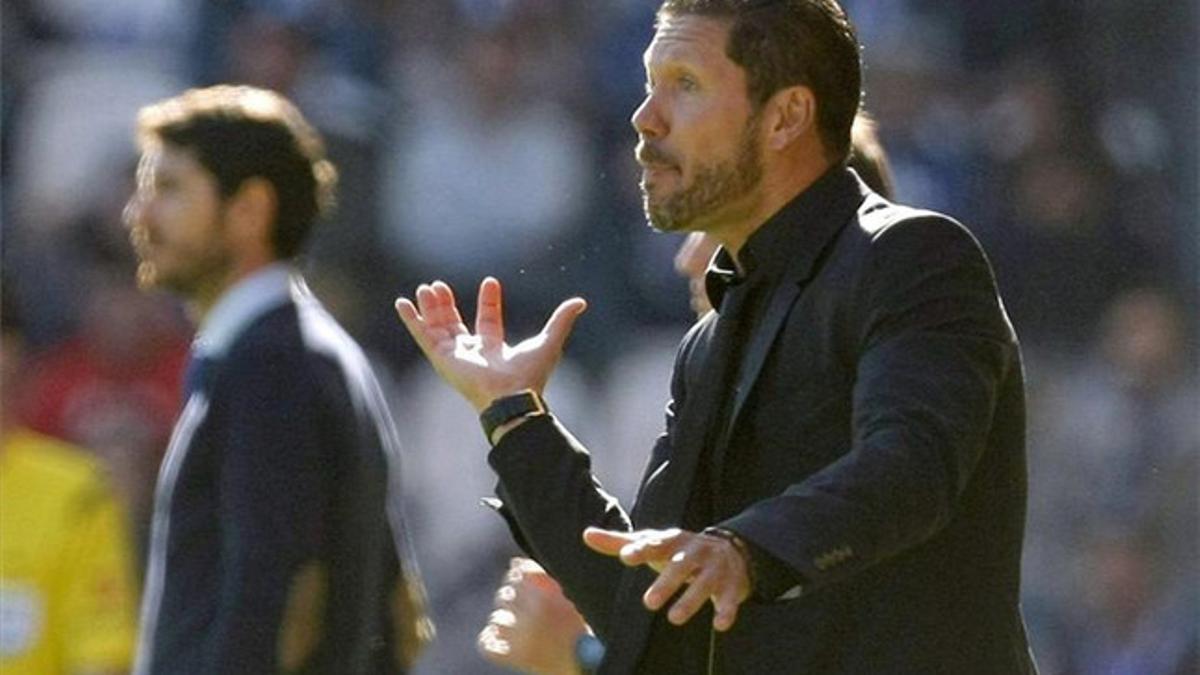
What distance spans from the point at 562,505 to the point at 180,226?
7.17 feet

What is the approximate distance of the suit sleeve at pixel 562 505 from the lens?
10.7ft

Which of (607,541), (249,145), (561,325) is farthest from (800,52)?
(249,145)

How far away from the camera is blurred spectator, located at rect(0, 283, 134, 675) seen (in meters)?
6.06

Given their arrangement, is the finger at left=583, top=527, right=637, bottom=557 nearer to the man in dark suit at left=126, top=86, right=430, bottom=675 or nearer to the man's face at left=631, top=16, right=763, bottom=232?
the man's face at left=631, top=16, right=763, bottom=232

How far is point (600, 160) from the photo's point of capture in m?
9.14

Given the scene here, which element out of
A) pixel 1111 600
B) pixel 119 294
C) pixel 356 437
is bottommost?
pixel 1111 600

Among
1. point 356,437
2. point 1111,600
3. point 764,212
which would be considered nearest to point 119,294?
point 1111,600

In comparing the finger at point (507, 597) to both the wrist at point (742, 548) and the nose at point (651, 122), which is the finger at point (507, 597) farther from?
the wrist at point (742, 548)

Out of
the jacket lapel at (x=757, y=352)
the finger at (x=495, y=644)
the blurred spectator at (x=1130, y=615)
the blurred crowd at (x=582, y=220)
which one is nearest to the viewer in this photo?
the jacket lapel at (x=757, y=352)

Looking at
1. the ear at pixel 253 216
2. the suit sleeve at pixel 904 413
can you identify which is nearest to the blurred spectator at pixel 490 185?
the ear at pixel 253 216

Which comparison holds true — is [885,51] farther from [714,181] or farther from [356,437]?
[714,181]

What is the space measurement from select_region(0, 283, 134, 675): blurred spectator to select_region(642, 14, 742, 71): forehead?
9.95ft

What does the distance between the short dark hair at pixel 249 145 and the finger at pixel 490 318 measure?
1.81 meters

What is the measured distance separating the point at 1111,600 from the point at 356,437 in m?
4.09
